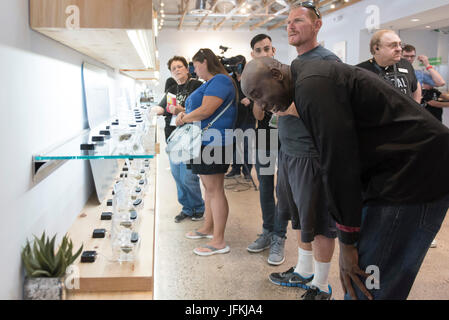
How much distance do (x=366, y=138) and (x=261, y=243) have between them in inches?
74.9

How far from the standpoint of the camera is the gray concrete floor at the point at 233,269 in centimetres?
224

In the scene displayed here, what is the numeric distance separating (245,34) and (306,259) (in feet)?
45.1

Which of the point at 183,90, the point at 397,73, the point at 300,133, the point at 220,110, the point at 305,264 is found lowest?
the point at 305,264

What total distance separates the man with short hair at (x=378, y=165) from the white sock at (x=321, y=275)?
89cm

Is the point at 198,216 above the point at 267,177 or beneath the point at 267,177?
beneath

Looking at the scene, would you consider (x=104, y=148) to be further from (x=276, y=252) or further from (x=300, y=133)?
(x=276, y=252)

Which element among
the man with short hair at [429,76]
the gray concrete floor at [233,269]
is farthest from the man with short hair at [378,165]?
the man with short hair at [429,76]

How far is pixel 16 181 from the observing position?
3.97 ft

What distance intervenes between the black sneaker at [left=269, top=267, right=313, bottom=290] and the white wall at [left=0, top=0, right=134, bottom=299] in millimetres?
1272

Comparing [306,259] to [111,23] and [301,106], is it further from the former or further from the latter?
[111,23]

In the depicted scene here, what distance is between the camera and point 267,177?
2.87m

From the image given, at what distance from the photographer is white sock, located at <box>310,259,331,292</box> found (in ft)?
6.77

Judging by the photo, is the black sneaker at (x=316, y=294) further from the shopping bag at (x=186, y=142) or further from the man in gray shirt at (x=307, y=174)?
the shopping bag at (x=186, y=142)


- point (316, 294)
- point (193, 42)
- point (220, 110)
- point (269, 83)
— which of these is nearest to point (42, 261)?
point (269, 83)
